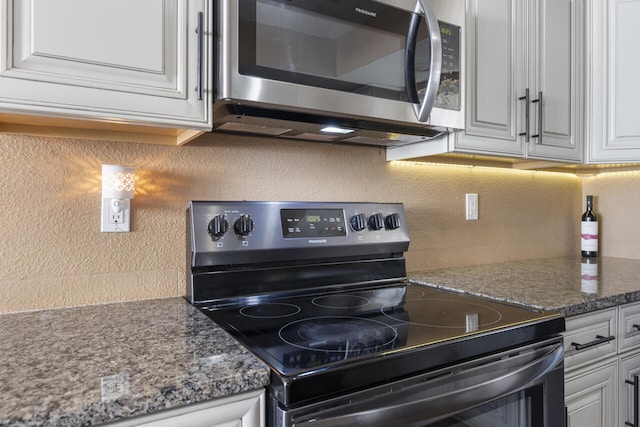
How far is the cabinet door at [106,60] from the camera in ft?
2.64

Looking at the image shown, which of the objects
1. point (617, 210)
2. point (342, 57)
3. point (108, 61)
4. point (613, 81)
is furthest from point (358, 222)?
point (617, 210)

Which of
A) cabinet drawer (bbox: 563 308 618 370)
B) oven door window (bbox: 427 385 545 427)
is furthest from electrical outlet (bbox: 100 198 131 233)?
cabinet drawer (bbox: 563 308 618 370)

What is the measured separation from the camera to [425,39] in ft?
4.11

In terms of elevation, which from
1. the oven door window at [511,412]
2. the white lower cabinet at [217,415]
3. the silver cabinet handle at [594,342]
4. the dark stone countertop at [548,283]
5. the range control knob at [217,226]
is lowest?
the oven door window at [511,412]

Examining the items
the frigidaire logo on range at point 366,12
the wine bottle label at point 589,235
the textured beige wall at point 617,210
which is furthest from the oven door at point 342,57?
the textured beige wall at point 617,210

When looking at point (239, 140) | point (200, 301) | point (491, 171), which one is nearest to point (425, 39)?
point (239, 140)

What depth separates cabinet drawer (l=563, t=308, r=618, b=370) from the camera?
3.81 feet

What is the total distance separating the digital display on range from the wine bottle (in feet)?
4.84

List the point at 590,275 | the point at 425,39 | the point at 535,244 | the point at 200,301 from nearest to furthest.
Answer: the point at 200,301 → the point at 425,39 → the point at 590,275 → the point at 535,244

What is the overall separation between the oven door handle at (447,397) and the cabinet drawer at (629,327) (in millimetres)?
422

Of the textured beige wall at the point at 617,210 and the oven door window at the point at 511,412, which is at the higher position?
the textured beige wall at the point at 617,210

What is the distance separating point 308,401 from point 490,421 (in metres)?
0.52

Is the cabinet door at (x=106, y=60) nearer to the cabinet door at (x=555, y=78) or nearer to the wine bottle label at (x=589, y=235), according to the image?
the cabinet door at (x=555, y=78)

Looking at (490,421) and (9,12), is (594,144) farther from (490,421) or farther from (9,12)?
(9,12)
